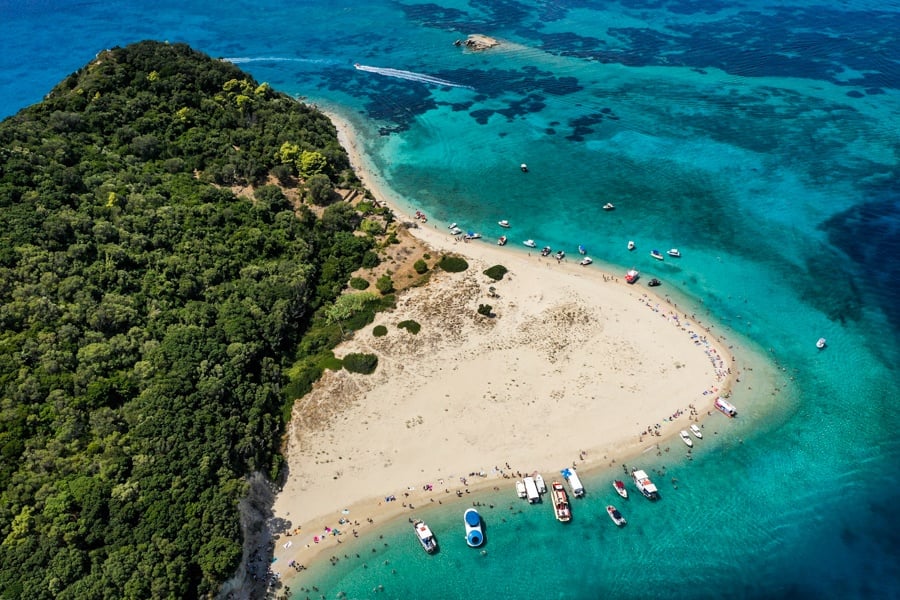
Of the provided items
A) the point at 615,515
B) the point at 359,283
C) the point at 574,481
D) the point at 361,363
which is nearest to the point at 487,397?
the point at 574,481

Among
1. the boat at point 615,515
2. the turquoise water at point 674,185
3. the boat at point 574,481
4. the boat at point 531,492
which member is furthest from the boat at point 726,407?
the boat at point 531,492

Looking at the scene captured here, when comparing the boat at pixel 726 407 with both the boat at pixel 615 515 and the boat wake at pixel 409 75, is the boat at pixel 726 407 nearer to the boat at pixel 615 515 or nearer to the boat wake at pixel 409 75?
the boat at pixel 615 515

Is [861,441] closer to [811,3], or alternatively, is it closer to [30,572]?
[30,572]

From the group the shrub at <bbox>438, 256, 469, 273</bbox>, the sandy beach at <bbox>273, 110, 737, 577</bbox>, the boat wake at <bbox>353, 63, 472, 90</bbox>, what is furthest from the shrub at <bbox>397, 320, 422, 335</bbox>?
the boat wake at <bbox>353, 63, 472, 90</bbox>

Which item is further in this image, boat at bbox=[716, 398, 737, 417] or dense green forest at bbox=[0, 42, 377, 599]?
boat at bbox=[716, 398, 737, 417]

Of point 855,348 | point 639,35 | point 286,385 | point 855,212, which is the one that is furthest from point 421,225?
point 639,35

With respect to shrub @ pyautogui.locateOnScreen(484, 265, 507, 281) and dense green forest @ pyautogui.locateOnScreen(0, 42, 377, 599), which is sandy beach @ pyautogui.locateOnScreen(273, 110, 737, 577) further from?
dense green forest @ pyautogui.locateOnScreen(0, 42, 377, 599)
